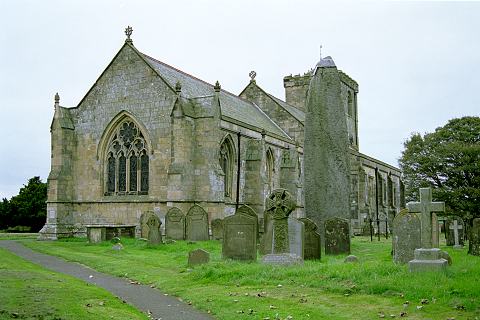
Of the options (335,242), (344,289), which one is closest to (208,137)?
(335,242)

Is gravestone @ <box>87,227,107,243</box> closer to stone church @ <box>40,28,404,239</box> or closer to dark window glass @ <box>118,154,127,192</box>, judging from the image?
stone church @ <box>40,28,404,239</box>

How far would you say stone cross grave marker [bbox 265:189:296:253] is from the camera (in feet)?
45.2

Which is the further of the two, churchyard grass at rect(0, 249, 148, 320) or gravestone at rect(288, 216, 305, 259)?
gravestone at rect(288, 216, 305, 259)

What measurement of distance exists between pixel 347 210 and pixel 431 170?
28497 mm

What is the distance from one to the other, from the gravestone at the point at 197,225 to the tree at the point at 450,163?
25.3 metres

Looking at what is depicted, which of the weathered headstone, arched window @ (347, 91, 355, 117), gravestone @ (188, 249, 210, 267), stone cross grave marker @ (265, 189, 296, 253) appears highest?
arched window @ (347, 91, 355, 117)

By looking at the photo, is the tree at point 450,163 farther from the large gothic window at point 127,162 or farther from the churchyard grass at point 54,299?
the churchyard grass at point 54,299

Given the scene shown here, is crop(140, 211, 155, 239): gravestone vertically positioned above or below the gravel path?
above

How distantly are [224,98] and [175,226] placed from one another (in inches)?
526

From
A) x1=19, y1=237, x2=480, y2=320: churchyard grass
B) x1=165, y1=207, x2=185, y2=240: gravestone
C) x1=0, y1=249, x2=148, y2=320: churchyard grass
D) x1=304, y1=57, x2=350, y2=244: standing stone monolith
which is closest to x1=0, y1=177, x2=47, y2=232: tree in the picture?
x1=165, y1=207, x2=185, y2=240: gravestone

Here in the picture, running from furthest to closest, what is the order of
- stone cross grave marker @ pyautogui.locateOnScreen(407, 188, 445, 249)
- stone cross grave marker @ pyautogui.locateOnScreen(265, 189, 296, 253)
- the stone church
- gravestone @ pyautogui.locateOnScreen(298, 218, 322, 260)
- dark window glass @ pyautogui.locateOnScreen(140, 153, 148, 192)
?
dark window glass @ pyautogui.locateOnScreen(140, 153, 148, 192) → the stone church → gravestone @ pyautogui.locateOnScreen(298, 218, 322, 260) → stone cross grave marker @ pyautogui.locateOnScreen(265, 189, 296, 253) → stone cross grave marker @ pyautogui.locateOnScreen(407, 188, 445, 249)

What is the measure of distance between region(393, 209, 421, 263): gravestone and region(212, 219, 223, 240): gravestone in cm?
1237

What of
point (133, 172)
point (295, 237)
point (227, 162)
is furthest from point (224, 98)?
point (295, 237)

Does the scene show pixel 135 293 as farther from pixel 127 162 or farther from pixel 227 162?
pixel 227 162
